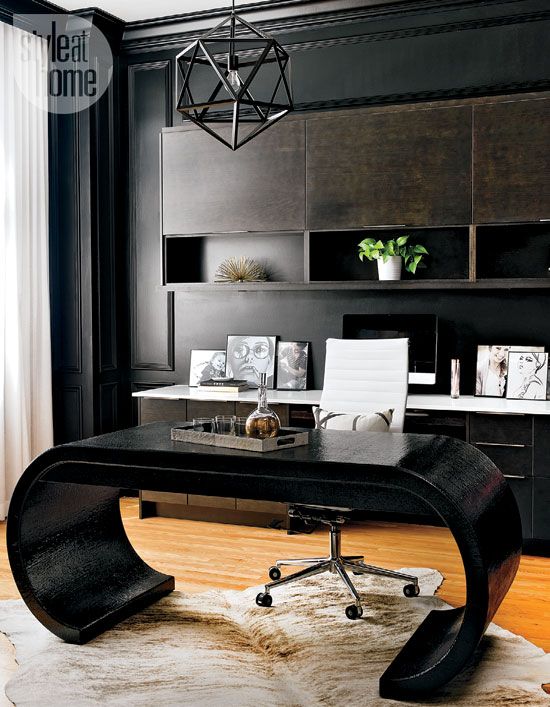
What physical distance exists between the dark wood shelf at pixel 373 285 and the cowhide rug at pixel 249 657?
1.82 meters

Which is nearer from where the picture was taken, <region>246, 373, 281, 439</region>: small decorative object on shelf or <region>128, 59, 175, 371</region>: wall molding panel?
<region>246, 373, 281, 439</region>: small decorative object on shelf

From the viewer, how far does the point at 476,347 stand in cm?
511

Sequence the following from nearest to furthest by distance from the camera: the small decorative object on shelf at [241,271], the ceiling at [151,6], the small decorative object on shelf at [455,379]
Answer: the small decorative object on shelf at [455,379]
the ceiling at [151,6]
the small decorative object on shelf at [241,271]

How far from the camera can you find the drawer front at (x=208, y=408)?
5.12m

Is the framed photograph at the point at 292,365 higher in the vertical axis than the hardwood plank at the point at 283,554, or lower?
higher

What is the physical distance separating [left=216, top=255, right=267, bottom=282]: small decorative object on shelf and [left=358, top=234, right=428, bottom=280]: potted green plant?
71cm

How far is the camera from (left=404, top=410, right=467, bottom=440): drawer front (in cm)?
465

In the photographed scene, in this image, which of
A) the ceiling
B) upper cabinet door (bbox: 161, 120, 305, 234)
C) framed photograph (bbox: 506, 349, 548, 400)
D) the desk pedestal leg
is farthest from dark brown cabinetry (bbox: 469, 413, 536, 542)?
the ceiling

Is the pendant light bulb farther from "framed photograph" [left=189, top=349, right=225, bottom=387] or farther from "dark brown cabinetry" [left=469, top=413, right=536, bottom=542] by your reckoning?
"framed photograph" [left=189, top=349, right=225, bottom=387]

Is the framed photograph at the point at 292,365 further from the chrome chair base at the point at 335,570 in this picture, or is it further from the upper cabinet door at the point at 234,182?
the chrome chair base at the point at 335,570

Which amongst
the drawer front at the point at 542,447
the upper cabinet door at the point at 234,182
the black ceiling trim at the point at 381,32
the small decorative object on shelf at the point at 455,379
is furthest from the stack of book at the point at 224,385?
the black ceiling trim at the point at 381,32

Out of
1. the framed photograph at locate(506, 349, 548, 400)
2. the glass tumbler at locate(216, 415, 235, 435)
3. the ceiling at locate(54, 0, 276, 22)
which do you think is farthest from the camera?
the ceiling at locate(54, 0, 276, 22)

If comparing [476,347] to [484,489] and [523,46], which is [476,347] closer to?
[523,46]

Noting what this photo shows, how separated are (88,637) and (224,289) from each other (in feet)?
8.68
